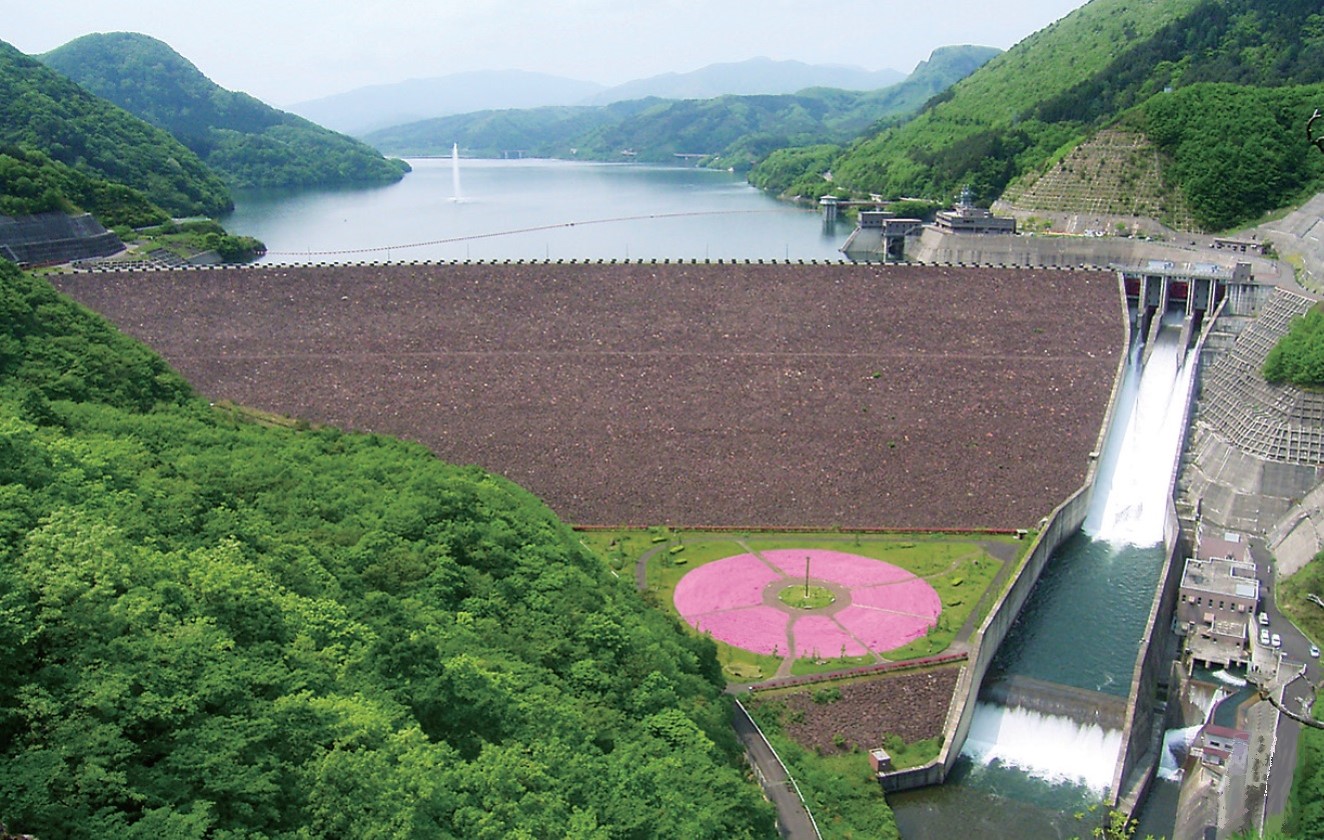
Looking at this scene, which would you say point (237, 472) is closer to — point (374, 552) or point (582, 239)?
point (374, 552)

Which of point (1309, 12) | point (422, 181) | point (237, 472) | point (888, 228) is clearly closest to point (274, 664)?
point (237, 472)

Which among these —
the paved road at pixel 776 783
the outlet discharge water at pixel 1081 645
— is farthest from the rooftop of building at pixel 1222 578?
the paved road at pixel 776 783

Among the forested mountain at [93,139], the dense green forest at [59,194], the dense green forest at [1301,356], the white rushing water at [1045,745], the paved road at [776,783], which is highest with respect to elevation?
the forested mountain at [93,139]

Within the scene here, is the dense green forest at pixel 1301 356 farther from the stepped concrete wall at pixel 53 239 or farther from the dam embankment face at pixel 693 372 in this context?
the stepped concrete wall at pixel 53 239

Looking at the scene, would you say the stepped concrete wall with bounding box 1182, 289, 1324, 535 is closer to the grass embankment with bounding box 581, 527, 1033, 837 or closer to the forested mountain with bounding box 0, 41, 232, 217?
the grass embankment with bounding box 581, 527, 1033, 837

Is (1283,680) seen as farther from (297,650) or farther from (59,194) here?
(59,194)

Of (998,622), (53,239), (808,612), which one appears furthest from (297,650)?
(53,239)
